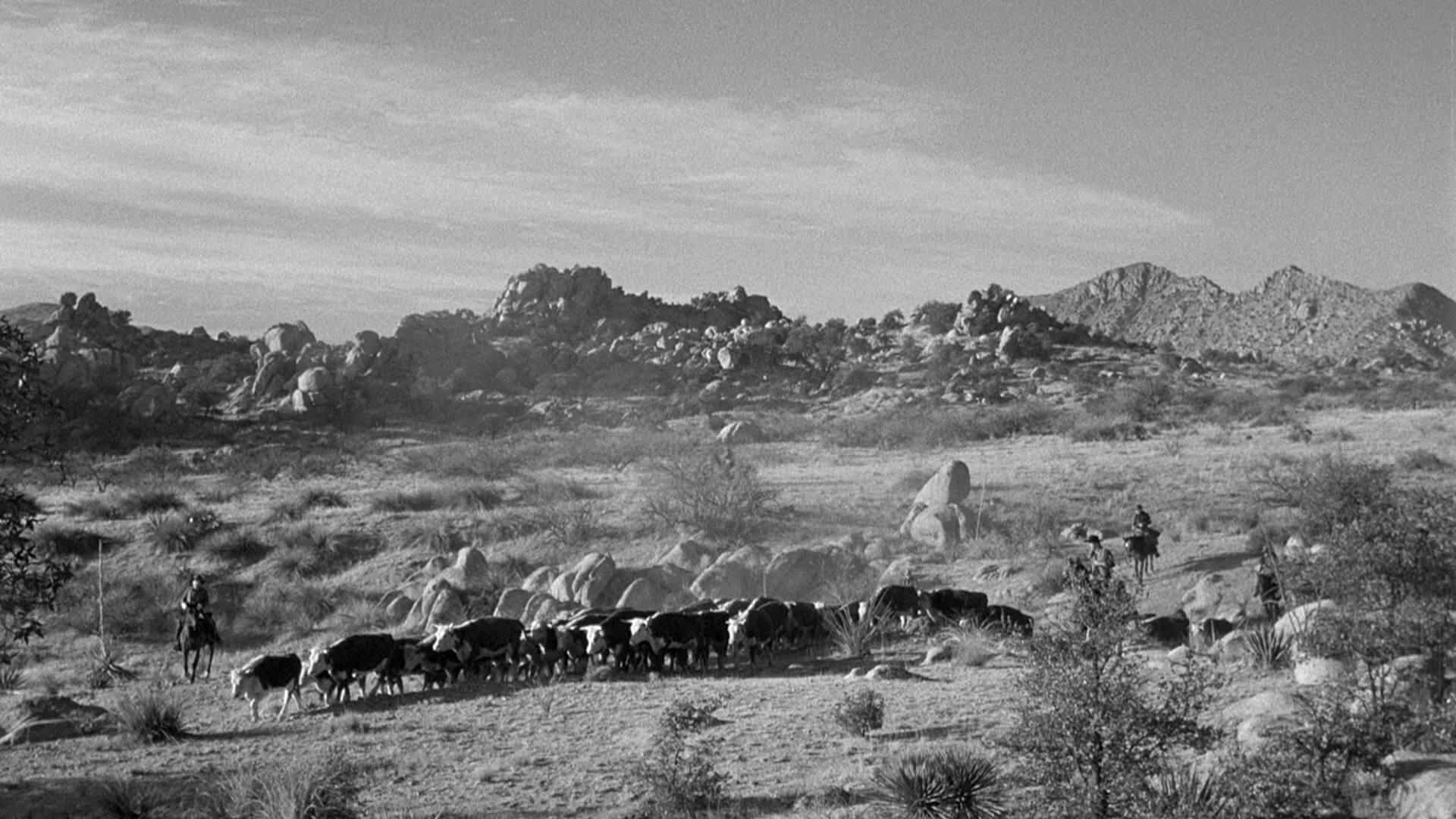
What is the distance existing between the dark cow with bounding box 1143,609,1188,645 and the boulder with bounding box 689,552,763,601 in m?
9.69

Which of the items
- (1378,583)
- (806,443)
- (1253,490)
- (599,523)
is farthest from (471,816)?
(806,443)

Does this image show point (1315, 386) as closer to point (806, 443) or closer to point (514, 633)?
point (806, 443)

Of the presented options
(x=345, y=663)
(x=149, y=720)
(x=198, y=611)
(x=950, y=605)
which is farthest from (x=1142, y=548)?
(x=149, y=720)

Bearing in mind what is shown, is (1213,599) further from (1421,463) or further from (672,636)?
(1421,463)

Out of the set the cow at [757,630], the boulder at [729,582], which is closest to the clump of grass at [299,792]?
the cow at [757,630]

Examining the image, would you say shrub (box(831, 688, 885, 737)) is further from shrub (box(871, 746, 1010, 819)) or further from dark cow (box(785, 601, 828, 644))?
dark cow (box(785, 601, 828, 644))

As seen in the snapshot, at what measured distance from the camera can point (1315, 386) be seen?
6375cm

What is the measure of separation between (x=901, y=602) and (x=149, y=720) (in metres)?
12.6

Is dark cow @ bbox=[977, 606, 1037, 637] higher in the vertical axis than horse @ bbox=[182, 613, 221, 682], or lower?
higher

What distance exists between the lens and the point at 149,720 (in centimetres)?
1510

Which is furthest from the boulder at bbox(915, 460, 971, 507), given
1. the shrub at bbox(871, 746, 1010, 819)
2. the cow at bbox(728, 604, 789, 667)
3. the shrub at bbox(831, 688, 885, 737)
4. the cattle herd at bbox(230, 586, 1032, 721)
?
the shrub at bbox(871, 746, 1010, 819)

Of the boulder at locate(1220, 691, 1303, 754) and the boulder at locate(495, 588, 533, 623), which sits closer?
the boulder at locate(1220, 691, 1303, 754)

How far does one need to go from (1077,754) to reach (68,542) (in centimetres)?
3340

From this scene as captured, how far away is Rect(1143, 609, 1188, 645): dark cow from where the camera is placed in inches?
741
